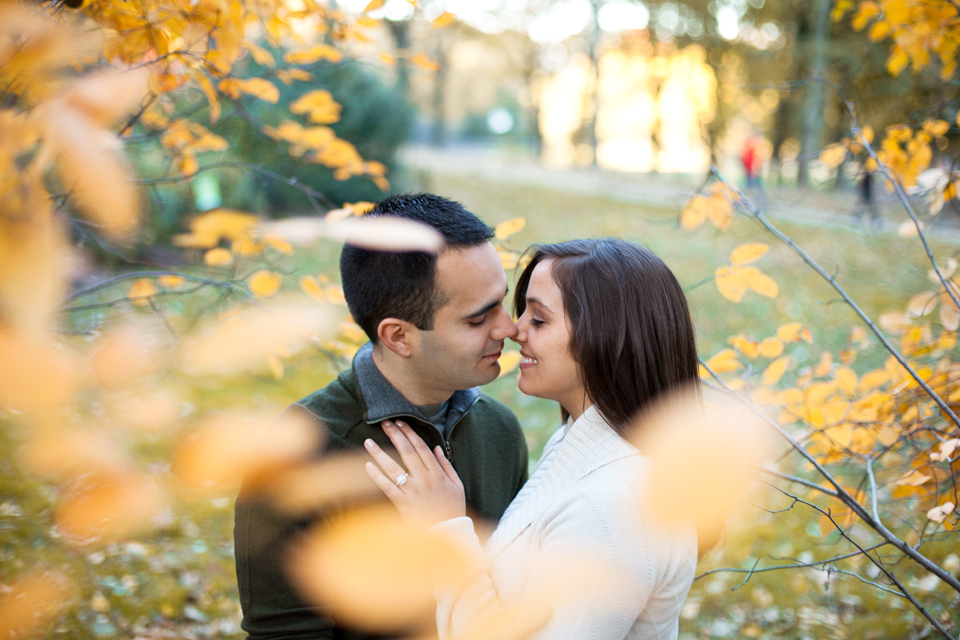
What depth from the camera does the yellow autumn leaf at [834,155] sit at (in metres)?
2.88

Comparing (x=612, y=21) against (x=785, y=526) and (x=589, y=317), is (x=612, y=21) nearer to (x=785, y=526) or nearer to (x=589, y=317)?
(x=785, y=526)

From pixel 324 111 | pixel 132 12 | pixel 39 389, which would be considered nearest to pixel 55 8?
pixel 132 12

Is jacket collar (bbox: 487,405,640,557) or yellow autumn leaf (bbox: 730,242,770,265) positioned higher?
yellow autumn leaf (bbox: 730,242,770,265)

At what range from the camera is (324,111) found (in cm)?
294

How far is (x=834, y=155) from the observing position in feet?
9.91

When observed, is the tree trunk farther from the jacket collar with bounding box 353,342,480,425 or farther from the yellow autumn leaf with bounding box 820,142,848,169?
the jacket collar with bounding box 353,342,480,425

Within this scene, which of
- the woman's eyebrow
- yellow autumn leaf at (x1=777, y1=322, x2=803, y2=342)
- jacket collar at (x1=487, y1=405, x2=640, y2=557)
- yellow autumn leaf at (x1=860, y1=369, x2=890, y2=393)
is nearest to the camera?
jacket collar at (x1=487, y1=405, x2=640, y2=557)

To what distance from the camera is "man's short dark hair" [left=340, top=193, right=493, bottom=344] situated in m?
1.89

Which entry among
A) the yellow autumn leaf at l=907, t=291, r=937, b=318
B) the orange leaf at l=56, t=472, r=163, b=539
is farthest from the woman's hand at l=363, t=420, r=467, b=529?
the yellow autumn leaf at l=907, t=291, r=937, b=318

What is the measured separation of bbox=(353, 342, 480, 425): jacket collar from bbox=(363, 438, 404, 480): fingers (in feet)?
0.25

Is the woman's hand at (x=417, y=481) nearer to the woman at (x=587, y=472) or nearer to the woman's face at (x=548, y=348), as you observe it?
the woman at (x=587, y=472)

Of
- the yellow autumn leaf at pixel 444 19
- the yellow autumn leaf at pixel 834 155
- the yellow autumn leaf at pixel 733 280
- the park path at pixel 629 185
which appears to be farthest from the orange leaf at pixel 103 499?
the park path at pixel 629 185

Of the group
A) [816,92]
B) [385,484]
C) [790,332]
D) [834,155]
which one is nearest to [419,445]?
[385,484]

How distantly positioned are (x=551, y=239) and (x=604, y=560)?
11006 millimetres
